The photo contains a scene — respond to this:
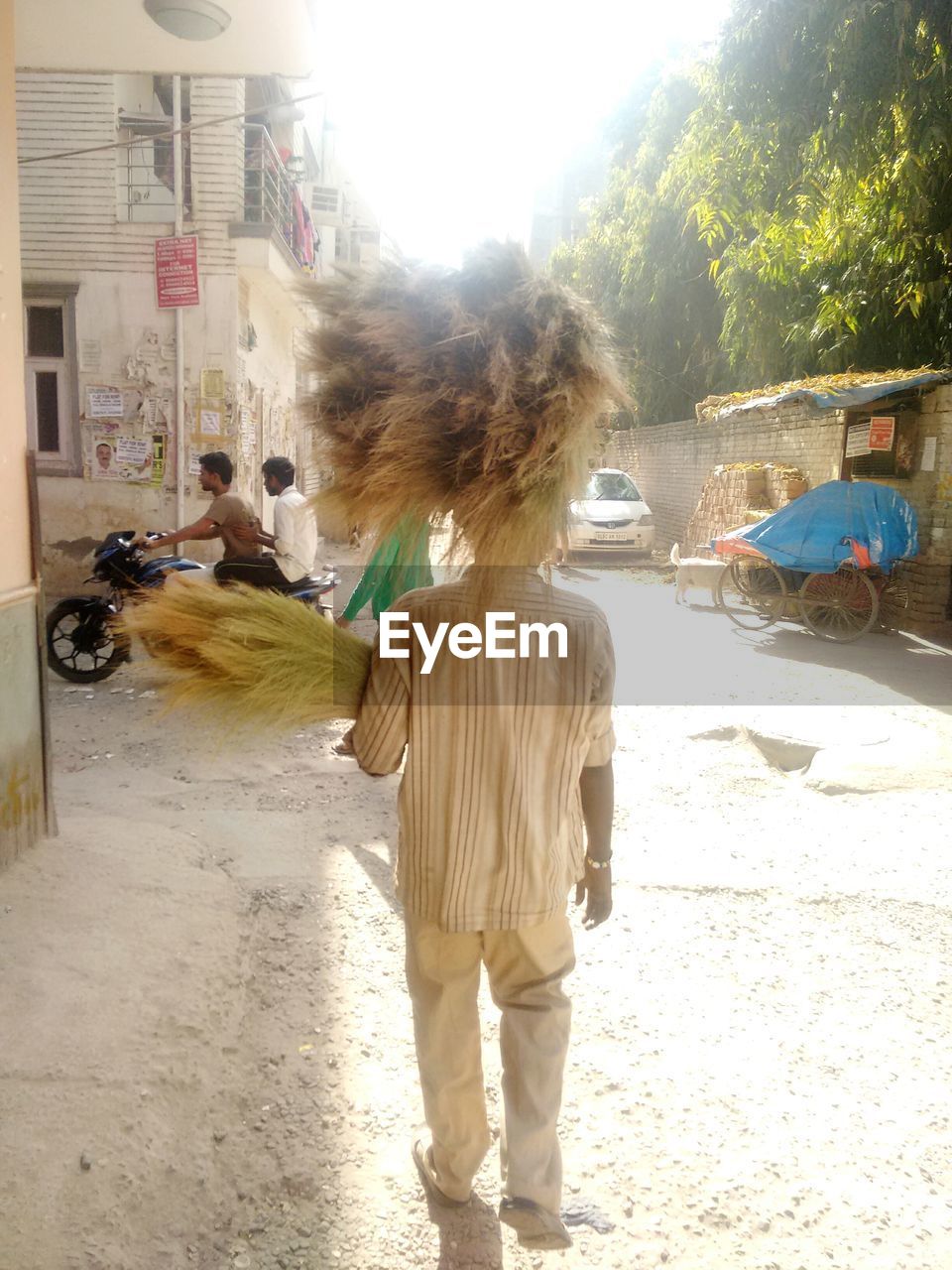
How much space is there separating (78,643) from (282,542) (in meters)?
1.72

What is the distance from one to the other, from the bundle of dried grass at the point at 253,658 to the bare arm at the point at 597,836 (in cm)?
49

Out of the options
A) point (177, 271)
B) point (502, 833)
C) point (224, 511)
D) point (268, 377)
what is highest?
point (177, 271)

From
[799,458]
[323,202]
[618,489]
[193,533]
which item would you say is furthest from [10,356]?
[323,202]

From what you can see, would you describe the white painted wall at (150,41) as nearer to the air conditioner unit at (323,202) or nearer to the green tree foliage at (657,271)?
the air conditioner unit at (323,202)

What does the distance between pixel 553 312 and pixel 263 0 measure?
409 centimetres

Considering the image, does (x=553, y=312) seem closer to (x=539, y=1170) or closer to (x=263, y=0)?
(x=539, y=1170)

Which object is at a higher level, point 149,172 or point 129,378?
point 149,172

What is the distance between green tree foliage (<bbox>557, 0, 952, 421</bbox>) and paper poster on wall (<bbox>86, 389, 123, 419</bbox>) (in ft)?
14.4

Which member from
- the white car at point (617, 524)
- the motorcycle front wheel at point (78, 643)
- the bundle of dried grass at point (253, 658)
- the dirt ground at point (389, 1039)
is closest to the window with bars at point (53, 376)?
the motorcycle front wheel at point (78, 643)

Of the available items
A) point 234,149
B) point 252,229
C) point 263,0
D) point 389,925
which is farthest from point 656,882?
point 234,149

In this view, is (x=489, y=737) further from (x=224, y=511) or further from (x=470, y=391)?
(x=224, y=511)

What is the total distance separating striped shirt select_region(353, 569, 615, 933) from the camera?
1.70 m

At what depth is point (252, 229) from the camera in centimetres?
912

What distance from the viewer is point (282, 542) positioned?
528 cm
